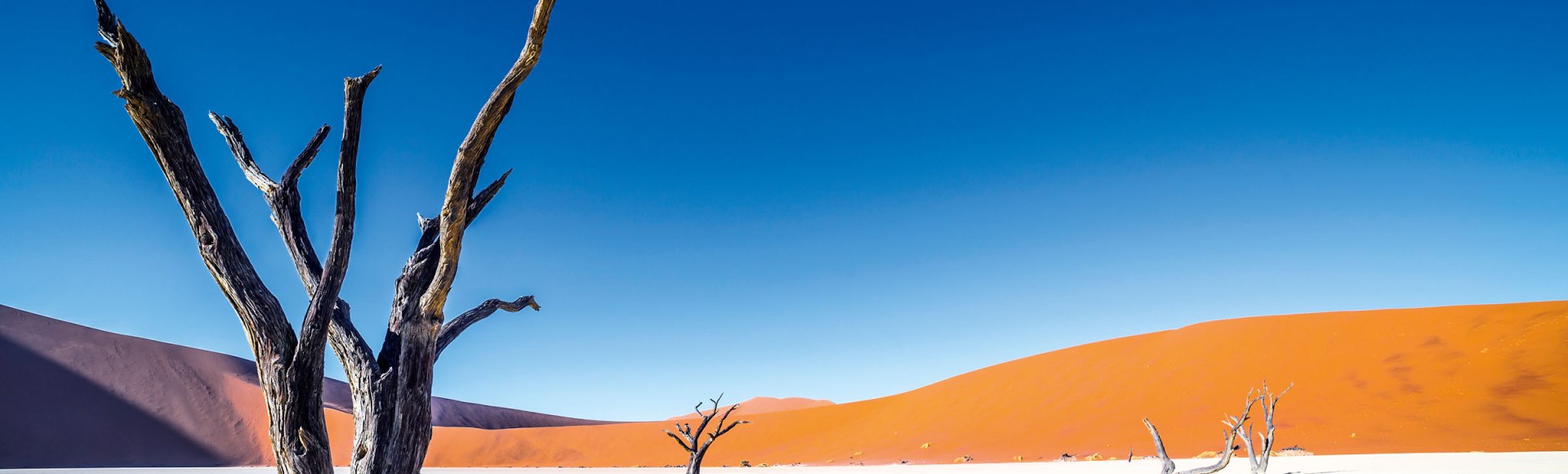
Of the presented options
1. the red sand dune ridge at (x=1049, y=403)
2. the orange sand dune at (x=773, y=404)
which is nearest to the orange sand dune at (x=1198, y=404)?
the red sand dune ridge at (x=1049, y=403)

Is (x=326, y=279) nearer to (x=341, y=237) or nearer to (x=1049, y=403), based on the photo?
(x=341, y=237)

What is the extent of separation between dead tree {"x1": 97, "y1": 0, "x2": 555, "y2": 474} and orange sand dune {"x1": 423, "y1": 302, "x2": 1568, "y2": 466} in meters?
26.9

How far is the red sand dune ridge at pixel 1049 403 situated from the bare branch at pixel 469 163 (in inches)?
1068

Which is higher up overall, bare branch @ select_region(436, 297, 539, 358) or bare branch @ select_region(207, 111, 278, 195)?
bare branch @ select_region(207, 111, 278, 195)

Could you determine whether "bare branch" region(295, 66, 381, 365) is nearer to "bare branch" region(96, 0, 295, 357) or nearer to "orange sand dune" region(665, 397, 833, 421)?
"bare branch" region(96, 0, 295, 357)

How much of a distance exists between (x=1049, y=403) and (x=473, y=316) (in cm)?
4024

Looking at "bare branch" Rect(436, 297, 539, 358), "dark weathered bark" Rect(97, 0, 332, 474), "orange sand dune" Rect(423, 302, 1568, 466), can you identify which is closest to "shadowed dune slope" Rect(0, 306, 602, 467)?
"orange sand dune" Rect(423, 302, 1568, 466)

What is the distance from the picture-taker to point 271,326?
3010 mm

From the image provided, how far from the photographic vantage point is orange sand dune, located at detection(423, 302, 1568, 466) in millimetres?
25578

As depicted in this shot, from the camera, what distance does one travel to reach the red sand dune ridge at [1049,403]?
2667 centimetres

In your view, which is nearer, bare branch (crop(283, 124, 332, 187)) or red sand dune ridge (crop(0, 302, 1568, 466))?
bare branch (crop(283, 124, 332, 187))

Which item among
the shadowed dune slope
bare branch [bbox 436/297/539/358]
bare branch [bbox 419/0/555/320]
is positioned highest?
the shadowed dune slope

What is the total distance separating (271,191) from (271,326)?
0.64 metres

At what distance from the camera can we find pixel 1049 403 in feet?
132
